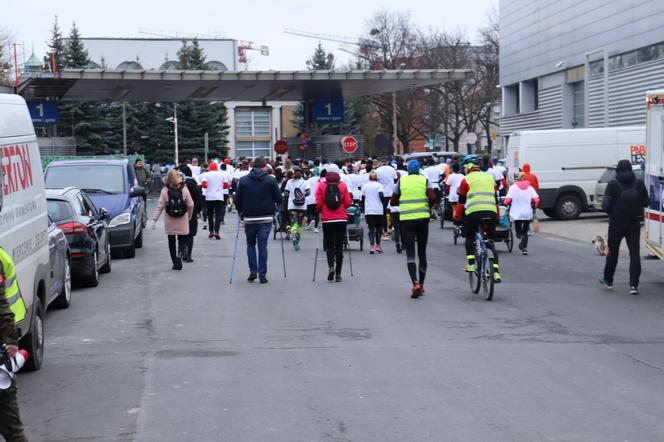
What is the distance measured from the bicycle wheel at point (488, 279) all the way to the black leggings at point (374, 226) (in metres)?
7.18

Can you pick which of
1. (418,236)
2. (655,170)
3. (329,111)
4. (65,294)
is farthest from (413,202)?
(329,111)

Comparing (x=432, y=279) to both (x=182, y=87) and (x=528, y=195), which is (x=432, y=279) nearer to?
(x=528, y=195)

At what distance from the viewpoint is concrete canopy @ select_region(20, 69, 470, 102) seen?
138 ft

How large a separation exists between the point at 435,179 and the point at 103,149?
Result: 44.0 m

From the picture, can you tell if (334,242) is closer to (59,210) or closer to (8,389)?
(59,210)

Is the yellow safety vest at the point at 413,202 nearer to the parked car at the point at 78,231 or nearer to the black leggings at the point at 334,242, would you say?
the black leggings at the point at 334,242

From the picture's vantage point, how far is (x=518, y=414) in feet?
23.1

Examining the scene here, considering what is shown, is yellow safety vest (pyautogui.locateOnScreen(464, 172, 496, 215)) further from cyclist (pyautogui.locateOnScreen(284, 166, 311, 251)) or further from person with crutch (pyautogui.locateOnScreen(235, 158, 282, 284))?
cyclist (pyautogui.locateOnScreen(284, 166, 311, 251))

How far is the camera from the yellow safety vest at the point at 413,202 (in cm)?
1389

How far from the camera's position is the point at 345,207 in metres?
15.9

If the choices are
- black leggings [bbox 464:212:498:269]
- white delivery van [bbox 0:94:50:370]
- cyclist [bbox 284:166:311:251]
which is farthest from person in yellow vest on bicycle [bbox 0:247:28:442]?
cyclist [bbox 284:166:311:251]

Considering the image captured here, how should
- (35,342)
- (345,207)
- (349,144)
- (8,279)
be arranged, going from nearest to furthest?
1. (8,279)
2. (35,342)
3. (345,207)
4. (349,144)

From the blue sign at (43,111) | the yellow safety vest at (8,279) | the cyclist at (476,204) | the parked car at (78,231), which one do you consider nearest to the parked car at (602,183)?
the cyclist at (476,204)

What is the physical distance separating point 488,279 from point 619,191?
7.86ft
